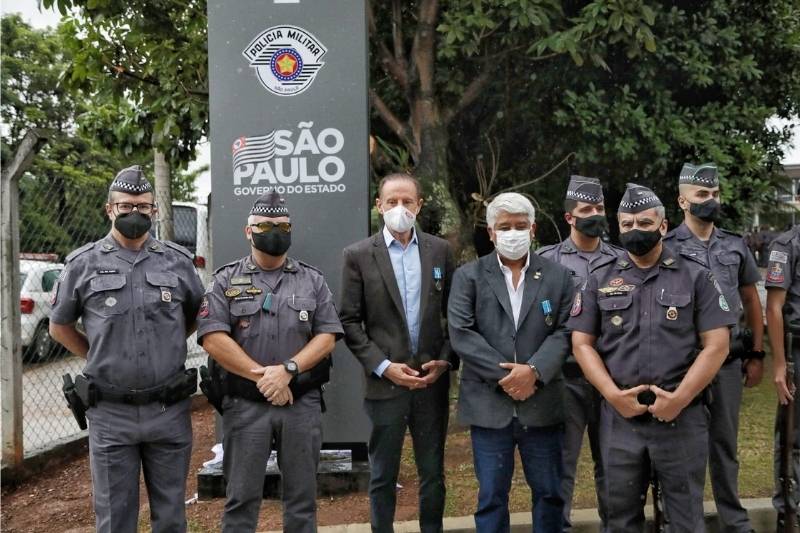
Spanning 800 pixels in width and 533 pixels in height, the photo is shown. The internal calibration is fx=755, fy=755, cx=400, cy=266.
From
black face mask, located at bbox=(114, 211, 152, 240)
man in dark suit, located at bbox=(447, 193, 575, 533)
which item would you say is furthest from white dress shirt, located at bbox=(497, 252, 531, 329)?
black face mask, located at bbox=(114, 211, 152, 240)

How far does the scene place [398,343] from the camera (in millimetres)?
3914

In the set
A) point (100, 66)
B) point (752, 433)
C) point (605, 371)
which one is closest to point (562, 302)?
point (605, 371)

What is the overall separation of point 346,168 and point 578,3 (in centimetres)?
303

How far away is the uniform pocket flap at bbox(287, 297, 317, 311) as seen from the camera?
3736 mm

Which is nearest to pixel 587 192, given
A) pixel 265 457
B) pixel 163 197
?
pixel 265 457

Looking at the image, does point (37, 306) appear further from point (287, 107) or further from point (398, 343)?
point (398, 343)

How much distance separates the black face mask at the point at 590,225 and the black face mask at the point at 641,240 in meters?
0.79

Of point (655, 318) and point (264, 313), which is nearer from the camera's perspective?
point (655, 318)

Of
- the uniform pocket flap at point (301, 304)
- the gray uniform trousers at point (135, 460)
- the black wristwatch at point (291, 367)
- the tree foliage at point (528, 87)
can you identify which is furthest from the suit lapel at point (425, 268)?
the tree foliage at point (528, 87)

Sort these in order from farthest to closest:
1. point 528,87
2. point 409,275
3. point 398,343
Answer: point 528,87 → point 409,275 → point 398,343

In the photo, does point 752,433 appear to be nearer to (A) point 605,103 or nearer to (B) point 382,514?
(A) point 605,103

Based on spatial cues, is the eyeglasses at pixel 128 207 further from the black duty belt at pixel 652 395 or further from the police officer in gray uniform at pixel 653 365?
the black duty belt at pixel 652 395

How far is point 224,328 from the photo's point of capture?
11.9 ft

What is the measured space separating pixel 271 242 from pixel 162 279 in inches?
21.7
